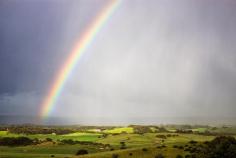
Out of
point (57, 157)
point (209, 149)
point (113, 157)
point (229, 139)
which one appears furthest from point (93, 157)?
point (229, 139)

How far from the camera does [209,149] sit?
221ft

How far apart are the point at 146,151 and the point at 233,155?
1887 centimetres

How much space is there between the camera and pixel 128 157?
229ft

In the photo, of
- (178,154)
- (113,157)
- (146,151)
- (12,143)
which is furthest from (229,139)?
(12,143)

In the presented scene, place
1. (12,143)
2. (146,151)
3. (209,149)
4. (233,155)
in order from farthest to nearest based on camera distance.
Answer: (12,143) < (146,151) < (209,149) < (233,155)

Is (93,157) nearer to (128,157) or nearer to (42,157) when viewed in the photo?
(128,157)

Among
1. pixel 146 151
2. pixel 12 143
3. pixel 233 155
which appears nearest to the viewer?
pixel 233 155

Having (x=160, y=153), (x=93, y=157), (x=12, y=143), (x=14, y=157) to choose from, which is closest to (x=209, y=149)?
(x=160, y=153)

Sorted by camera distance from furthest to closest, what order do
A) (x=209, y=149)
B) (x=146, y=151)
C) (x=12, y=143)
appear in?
(x=12, y=143) → (x=146, y=151) → (x=209, y=149)

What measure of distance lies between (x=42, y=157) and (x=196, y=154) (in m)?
34.0

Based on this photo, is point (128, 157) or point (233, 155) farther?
point (128, 157)

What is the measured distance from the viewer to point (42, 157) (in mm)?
75688

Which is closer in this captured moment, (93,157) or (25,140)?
(93,157)

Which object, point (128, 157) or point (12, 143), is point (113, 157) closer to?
point (128, 157)
